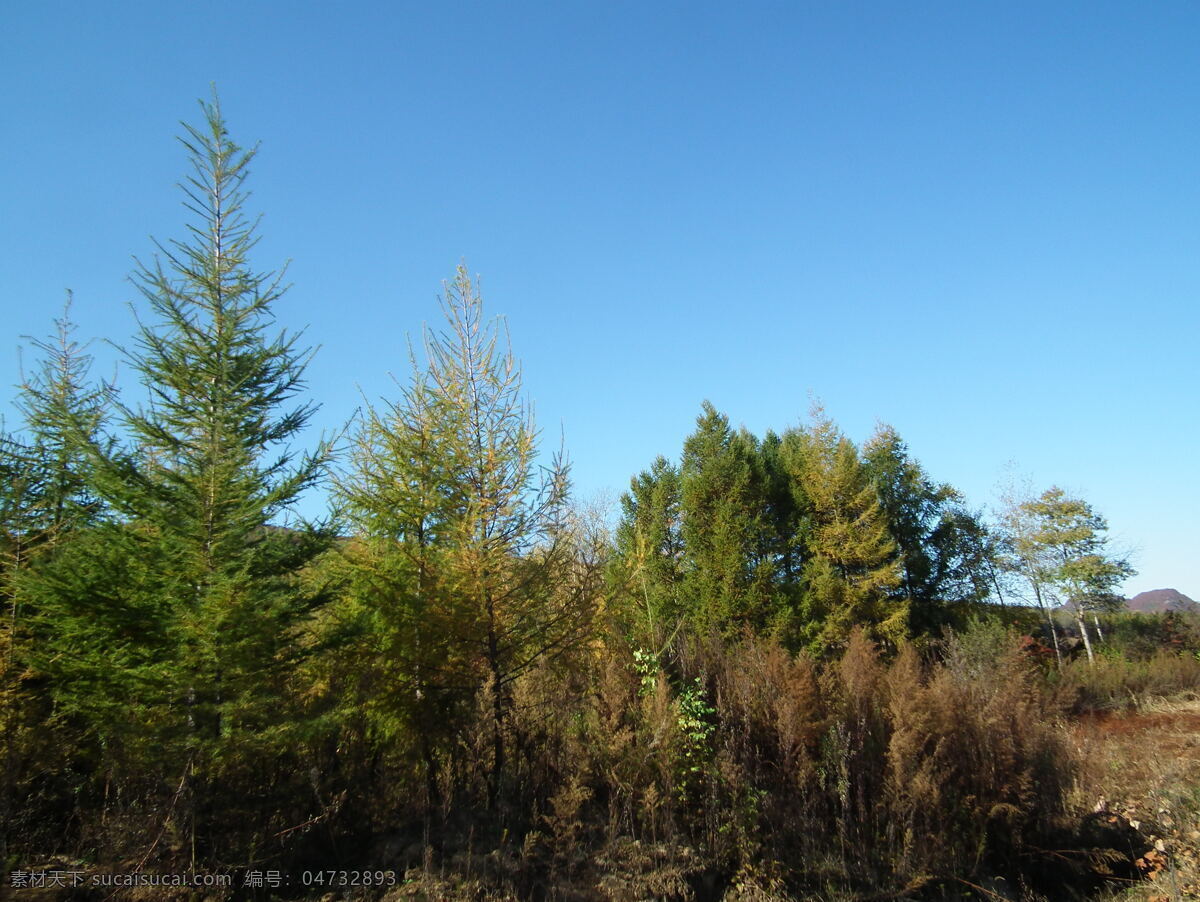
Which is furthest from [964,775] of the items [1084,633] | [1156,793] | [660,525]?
[1084,633]

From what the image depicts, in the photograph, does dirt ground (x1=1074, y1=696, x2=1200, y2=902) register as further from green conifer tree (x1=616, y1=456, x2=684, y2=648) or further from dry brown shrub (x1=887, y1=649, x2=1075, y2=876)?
green conifer tree (x1=616, y1=456, x2=684, y2=648)

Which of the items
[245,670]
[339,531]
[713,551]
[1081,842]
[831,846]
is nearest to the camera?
[245,670]

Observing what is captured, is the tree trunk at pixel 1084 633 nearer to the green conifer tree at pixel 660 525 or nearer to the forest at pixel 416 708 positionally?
the green conifer tree at pixel 660 525

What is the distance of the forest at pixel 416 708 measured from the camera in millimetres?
5934

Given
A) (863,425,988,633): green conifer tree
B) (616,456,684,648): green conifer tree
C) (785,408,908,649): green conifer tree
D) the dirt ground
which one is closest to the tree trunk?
(863,425,988,633): green conifer tree

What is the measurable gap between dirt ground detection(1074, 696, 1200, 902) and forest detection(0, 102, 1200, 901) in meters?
0.08

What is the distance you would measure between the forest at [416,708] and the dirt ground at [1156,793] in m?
0.08

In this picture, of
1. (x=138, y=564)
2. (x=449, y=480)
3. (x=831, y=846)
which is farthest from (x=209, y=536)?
(x=831, y=846)

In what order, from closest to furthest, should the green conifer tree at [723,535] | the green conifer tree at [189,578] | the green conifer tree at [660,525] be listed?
1. the green conifer tree at [189,578]
2. the green conifer tree at [723,535]
3. the green conifer tree at [660,525]

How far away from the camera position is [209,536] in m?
6.19

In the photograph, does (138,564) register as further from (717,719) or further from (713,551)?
(713,551)

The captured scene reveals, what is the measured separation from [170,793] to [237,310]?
508cm

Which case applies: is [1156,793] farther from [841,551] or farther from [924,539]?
[924,539]

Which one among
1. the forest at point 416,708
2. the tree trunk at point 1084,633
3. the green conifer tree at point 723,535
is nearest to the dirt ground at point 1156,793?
the forest at point 416,708
